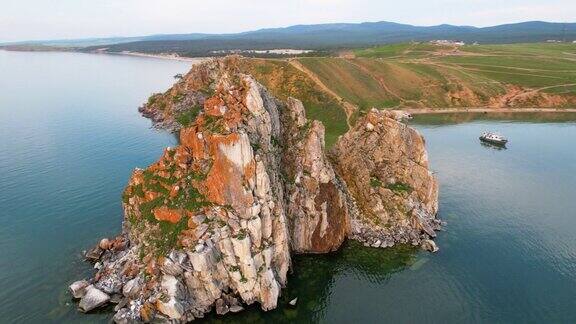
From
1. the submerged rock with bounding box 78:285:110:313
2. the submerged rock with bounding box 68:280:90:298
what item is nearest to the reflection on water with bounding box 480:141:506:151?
the submerged rock with bounding box 78:285:110:313

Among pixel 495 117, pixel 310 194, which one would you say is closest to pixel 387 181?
pixel 310 194

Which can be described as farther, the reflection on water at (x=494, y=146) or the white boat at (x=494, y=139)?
the white boat at (x=494, y=139)

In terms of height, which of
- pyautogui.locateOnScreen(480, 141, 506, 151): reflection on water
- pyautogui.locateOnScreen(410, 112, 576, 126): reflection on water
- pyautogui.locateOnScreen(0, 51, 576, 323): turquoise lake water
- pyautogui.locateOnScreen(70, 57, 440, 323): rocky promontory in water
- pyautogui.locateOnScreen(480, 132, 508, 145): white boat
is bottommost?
pyautogui.locateOnScreen(410, 112, 576, 126): reflection on water

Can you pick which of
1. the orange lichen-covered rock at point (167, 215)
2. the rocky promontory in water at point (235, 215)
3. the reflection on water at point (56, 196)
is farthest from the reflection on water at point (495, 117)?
the orange lichen-covered rock at point (167, 215)

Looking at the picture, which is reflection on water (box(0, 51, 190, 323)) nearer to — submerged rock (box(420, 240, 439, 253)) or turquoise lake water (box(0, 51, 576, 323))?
turquoise lake water (box(0, 51, 576, 323))

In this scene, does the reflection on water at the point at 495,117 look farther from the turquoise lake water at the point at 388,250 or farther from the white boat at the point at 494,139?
the turquoise lake water at the point at 388,250

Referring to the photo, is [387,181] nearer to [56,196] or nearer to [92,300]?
[92,300]

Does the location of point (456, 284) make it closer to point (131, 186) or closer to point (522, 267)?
point (522, 267)
